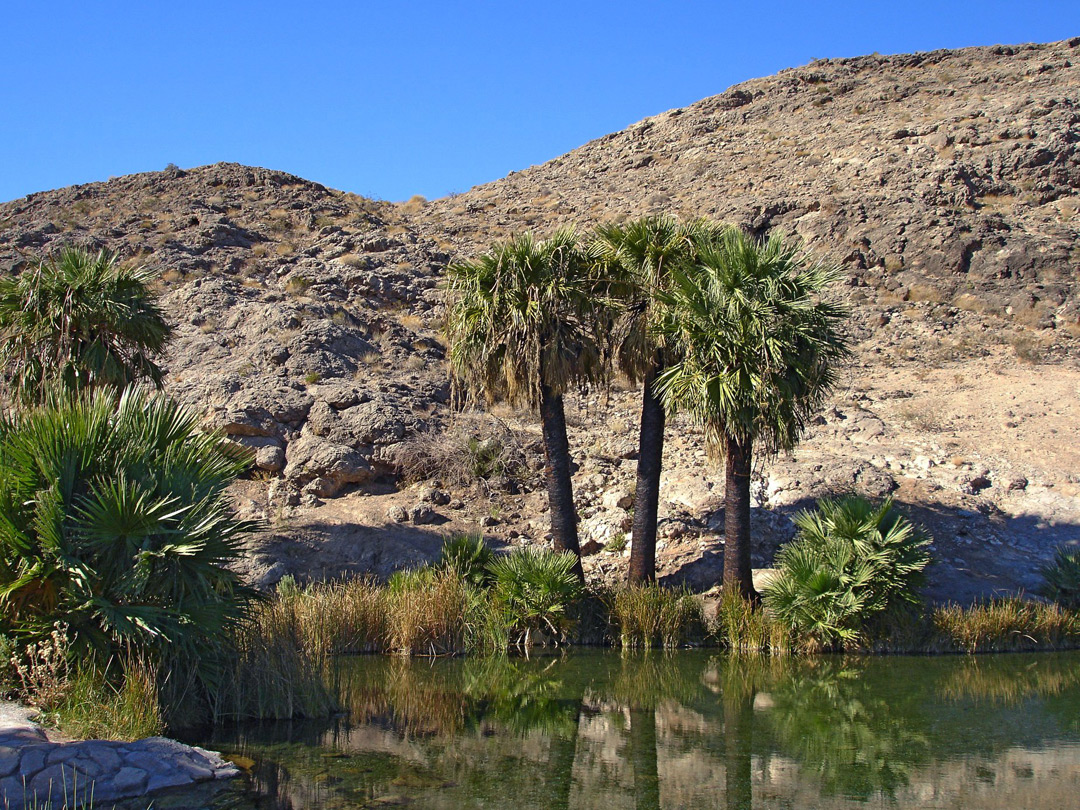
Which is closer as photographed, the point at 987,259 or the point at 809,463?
the point at 809,463

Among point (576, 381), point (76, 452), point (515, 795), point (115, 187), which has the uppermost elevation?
point (115, 187)

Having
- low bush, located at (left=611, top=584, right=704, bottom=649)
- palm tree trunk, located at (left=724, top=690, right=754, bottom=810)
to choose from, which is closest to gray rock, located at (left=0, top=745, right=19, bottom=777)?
palm tree trunk, located at (left=724, top=690, right=754, bottom=810)

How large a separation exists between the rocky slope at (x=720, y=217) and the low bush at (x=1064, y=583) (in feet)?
3.63

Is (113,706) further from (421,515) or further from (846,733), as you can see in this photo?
(421,515)

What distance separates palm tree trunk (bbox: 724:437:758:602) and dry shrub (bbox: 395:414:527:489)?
25.8 feet

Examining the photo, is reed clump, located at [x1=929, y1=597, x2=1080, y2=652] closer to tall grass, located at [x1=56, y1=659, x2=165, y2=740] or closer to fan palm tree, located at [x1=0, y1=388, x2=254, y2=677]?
fan palm tree, located at [x1=0, y1=388, x2=254, y2=677]

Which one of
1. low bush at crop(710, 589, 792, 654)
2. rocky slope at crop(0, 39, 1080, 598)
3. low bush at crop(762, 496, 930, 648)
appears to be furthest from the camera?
rocky slope at crop(0, 39, 1080, 598)

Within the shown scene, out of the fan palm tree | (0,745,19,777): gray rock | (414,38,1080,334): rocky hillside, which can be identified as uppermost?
(414,38,1080,334): rocky hillside

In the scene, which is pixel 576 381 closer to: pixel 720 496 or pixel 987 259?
pixel 720 496

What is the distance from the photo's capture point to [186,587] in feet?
31.0

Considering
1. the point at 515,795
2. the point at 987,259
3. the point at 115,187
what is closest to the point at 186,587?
the point at 515,795

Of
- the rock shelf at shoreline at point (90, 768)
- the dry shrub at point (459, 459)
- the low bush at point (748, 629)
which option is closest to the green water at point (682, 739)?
the rock shelf at shoreline at point (90, 768)

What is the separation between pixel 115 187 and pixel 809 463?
38252 mm

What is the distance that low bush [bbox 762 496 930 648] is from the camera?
15.2 m
